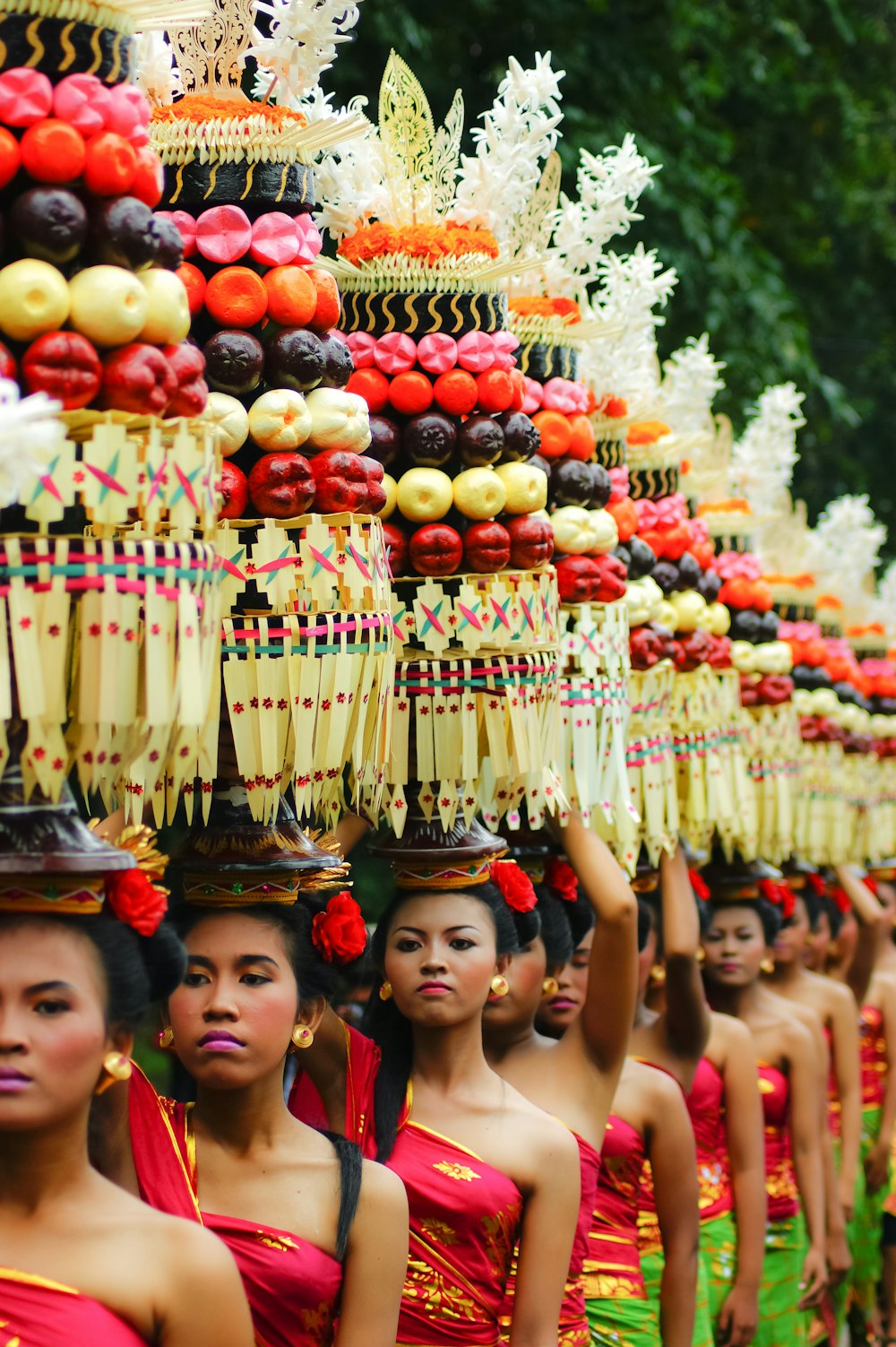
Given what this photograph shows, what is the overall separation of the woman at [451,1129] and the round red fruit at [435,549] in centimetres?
71

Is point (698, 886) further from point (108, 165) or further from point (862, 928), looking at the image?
point (108, 165)

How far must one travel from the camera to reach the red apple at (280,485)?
3098 mm

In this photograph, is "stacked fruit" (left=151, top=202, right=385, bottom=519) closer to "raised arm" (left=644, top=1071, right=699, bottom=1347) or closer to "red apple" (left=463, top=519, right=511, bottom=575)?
"red apple" (left=463, top=519, right=511, bottom=575)

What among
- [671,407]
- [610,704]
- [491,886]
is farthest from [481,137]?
[671,407]

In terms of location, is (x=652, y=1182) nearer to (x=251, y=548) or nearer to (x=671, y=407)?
(x=671, y=407)

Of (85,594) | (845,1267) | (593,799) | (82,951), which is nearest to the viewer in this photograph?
(85,594)

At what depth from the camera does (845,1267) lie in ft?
24.9

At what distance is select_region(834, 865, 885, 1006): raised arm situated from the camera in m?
8.54

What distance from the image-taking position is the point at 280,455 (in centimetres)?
311

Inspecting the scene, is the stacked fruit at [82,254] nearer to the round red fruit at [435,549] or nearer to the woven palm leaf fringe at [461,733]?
the round red fruit at [435,549]

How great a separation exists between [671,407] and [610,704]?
1866mm

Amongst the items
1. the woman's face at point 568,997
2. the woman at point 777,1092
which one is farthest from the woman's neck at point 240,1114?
the woman at point 777,1092

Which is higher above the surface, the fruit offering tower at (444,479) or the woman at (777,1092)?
the fruit offering tower at (444,479)

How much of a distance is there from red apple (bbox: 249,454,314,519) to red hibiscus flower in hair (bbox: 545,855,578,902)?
6.49ft
